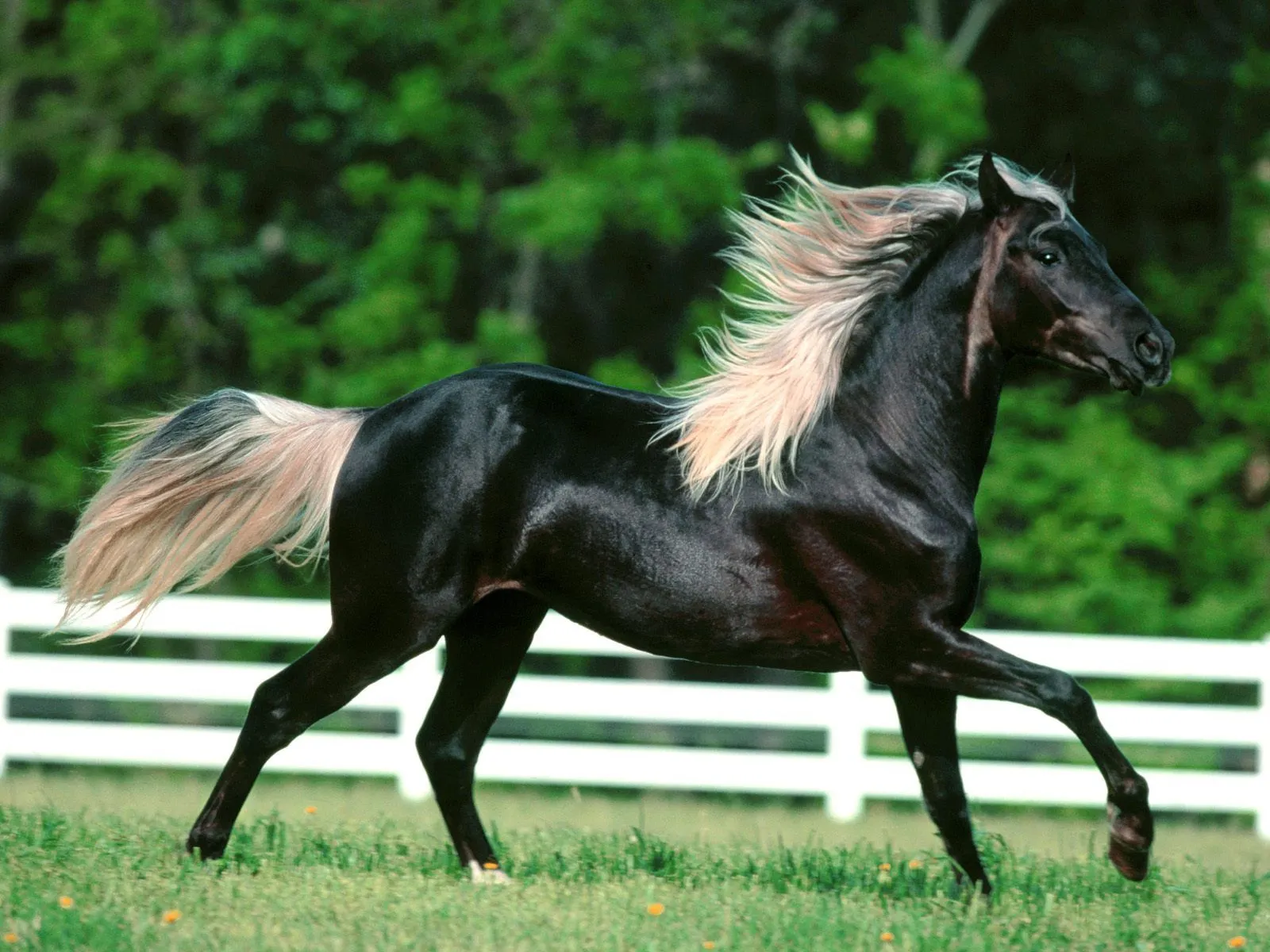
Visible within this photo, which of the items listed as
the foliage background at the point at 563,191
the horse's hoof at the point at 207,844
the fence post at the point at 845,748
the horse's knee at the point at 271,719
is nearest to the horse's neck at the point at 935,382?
the horse's knee at the point at 271,719

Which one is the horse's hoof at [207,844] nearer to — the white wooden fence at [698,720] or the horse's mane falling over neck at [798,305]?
the horse's mane falling over neck at [798,305]

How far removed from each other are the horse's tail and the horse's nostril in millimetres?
2595

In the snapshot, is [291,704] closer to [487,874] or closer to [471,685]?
[471,685]

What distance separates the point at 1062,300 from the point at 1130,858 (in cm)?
170

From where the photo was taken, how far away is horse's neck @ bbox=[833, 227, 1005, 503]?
514 centimetres

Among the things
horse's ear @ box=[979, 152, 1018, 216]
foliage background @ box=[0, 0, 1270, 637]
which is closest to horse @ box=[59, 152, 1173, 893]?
horse's ear @ box=[979, 152, 1018, 216]

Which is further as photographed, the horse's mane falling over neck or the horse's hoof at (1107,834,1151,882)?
the horse's mane falling over neck

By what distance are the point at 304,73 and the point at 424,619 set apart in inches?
453

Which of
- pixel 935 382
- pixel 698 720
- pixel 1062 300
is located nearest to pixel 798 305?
pixel 935 382

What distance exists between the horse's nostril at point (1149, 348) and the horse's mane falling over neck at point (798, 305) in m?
0.53

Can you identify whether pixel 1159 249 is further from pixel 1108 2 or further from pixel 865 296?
pixel 865 296

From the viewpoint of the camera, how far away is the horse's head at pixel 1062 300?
491 cm

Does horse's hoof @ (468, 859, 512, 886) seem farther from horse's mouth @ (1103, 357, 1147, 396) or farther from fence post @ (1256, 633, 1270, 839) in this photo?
fence post @ (1256, 633, 1270, 839)

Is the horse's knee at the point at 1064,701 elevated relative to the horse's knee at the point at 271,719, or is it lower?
elevated
